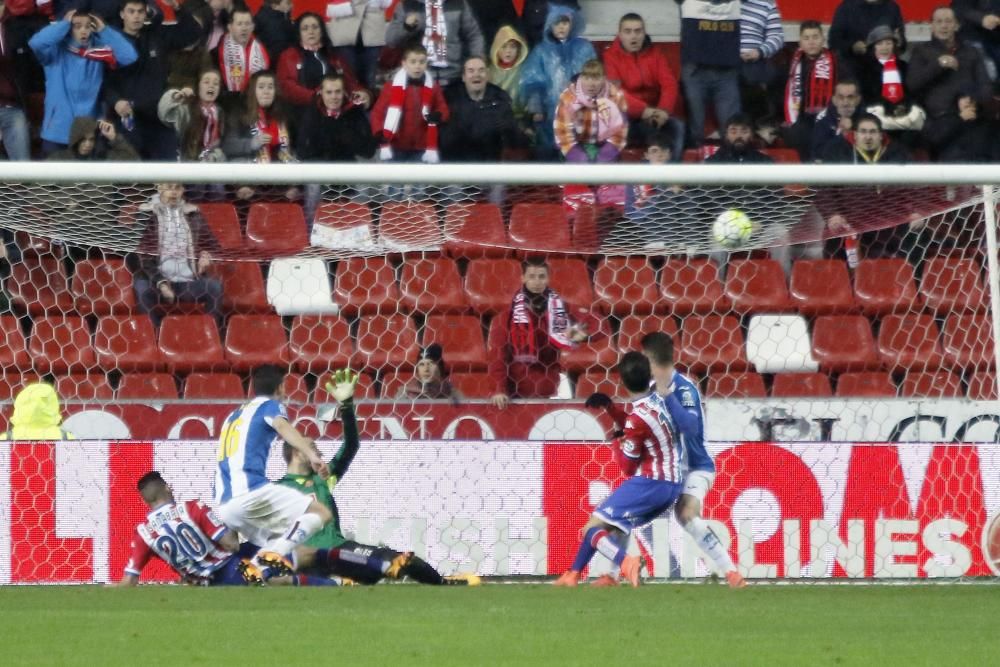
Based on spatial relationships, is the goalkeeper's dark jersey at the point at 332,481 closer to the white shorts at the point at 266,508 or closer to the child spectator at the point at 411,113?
the white shorts at the point at 266,508

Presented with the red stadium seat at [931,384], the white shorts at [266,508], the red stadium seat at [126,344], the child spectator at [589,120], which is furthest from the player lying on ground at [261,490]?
the child spectator at [589,120]

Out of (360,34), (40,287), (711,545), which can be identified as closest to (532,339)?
(711,545)

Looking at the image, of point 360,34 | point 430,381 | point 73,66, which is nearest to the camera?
point 430,381

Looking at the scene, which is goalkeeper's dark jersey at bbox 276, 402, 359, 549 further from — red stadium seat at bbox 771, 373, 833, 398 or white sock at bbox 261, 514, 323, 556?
red stadium seat at bbox 771, 373, 833, 398

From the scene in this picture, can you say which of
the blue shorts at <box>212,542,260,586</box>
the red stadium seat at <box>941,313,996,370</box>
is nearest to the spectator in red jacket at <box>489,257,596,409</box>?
the blue shorts at <box>212,542,260,586</box>

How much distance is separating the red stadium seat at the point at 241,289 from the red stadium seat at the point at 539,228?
5.02 ft

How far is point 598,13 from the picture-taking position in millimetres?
13883

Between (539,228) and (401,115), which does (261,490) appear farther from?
(401,115)

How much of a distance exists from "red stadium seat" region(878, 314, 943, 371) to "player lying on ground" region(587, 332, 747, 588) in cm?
195

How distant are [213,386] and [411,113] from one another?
117 inches

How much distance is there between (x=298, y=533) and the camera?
8.25 m

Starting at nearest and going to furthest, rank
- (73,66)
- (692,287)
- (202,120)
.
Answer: (692,287) < (202,120) < (73,66)

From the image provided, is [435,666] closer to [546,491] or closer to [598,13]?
[546,491]

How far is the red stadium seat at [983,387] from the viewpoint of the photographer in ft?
30.2
